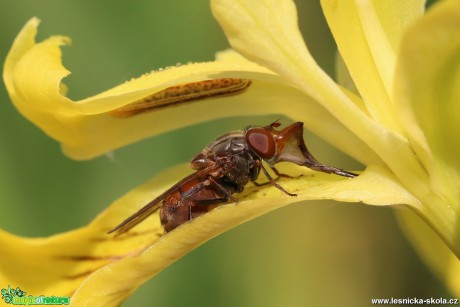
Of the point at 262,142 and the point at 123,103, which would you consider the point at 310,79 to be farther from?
the point at 123,103

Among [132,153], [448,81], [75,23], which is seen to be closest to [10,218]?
[132,153]

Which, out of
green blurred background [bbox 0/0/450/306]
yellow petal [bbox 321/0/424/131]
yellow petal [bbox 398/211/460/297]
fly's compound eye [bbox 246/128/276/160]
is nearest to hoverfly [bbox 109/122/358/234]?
fly's compound eye [bbox 246/128/276/160]

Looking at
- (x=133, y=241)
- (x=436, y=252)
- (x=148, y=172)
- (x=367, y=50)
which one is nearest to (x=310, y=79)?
(x=367, y=50)

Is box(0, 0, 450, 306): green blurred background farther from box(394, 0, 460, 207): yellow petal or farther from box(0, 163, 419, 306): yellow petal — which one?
box(394, 0, 460, 207): yellow petal

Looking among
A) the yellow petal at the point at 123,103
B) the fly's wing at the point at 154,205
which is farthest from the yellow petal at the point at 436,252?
the fly's wing at the point at 154,205

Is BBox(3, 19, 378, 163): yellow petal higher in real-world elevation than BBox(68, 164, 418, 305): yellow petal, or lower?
higher

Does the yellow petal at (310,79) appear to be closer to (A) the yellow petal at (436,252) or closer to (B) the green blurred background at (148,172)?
(A) the yellow petal at (436,252)
